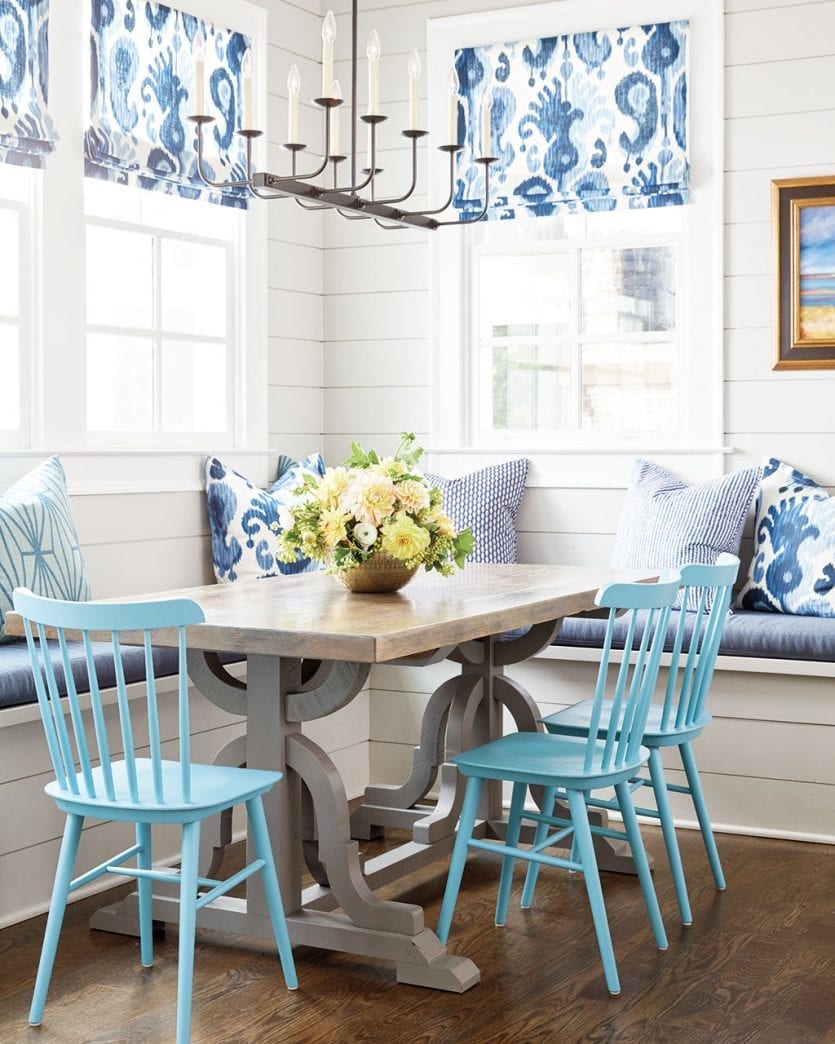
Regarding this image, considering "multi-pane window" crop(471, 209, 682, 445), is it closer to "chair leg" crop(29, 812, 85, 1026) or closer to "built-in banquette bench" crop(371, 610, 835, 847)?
"built-in banquette bench" crop(371, 610, 835, 847)

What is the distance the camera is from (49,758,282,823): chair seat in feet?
8.22

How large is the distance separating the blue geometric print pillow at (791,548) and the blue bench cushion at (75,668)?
1.89 metres

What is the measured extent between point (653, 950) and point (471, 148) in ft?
9.86

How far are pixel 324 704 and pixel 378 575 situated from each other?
1.52ft

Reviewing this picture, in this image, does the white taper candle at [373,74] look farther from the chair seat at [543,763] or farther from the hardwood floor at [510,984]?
the hardwood floor at [510,984]

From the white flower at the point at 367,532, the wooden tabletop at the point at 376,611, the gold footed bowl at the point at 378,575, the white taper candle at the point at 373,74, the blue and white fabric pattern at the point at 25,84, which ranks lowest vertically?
the wooden tabletop at the point at 376,611

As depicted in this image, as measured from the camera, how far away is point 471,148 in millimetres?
4945

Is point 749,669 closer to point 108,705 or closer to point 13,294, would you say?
point 108,705

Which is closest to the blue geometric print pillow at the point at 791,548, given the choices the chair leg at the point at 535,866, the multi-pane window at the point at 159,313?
the chair leg at the point at 535,866

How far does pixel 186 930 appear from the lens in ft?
8.11

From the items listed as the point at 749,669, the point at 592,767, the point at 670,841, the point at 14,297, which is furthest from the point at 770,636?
the point at 14,297

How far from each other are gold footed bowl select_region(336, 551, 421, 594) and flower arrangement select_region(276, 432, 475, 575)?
0.01 m

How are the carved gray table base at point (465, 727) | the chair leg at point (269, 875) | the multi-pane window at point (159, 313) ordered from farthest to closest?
the multi-pane window at point (159, 313), the carved gray table base at point (465, 727), the chair leg at point (269, 875)

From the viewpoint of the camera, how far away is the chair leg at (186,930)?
8.00ft
